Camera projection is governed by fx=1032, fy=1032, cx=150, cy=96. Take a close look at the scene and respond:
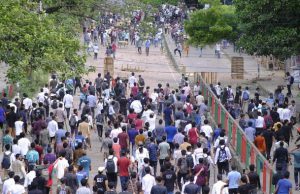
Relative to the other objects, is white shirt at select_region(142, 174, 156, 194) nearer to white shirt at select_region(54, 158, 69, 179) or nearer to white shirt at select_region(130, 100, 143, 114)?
white shirt at select_region(54, 158, 69, 179)

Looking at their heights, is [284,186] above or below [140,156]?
below

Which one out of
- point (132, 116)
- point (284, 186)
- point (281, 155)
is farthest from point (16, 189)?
point (132, 116)

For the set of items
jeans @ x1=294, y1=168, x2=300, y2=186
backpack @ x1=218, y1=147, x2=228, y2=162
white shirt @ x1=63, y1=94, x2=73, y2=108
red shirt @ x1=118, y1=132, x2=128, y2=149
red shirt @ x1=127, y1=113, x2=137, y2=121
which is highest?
white shirt @ x1=63, y1=94, x2=73, y2=108

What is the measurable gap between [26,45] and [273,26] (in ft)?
40.0

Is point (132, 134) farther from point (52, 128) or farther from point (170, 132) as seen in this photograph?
point (52, 128)

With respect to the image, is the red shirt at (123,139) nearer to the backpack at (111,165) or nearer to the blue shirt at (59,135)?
the blue shirt at (59,135)

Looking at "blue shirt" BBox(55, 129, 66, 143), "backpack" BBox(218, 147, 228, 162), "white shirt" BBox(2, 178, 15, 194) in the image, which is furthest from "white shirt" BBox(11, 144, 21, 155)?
"backpack" BBox(218, 147, 228, 162)

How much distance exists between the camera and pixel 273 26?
37.0m

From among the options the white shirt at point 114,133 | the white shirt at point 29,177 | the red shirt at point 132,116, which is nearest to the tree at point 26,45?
the red shirt at point 132,116

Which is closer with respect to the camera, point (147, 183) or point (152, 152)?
point (147, 183)

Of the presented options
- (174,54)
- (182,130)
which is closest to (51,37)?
(182,130)

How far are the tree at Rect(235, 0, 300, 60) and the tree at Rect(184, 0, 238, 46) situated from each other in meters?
7.71

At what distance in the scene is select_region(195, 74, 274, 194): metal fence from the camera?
2320 centimetres

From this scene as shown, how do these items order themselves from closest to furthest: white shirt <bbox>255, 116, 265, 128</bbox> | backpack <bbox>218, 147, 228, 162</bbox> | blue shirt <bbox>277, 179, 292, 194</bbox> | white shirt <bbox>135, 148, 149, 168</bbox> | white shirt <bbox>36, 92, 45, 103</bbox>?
1. blue shirt <bbox>277, 179, 292, 194</bbox>
2. white shirt <bbox>135, 148, 149, 168</bbox>
3. backpack <bbox>218, 147, 228, 162</bbox>
4. white shirt <bbox>255, 116, 265, 128</bbox>
5. white shirt <bbox>36, 92, 45, 103</bbox>
